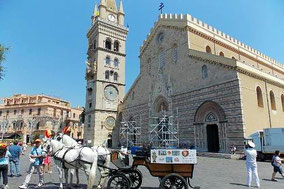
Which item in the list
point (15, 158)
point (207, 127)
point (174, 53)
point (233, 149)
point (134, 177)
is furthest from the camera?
point (174, 53)

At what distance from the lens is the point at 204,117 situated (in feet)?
69.8

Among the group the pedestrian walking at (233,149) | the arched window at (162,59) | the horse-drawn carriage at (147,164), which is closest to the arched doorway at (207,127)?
the pedestrian walking at (233,149)

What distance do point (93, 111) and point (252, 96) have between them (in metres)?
25.2

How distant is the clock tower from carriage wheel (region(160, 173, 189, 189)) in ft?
95.5

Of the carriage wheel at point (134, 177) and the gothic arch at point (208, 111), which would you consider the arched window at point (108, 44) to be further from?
the carriage wheel at point (134, 177)

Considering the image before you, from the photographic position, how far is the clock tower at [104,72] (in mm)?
35594

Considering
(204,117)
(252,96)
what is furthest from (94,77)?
(252,96)

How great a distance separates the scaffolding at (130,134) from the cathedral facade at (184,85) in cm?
26

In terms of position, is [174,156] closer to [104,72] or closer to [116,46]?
[104,72]

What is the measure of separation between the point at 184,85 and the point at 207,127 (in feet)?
18.0

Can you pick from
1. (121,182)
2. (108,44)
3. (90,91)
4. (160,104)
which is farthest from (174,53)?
(121,182)

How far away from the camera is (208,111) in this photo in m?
21.0

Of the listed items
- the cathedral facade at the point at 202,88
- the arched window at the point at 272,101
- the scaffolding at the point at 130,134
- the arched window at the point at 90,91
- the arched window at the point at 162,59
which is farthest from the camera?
the arched window at the point at 90,91

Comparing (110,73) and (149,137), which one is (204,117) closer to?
(149,137)
